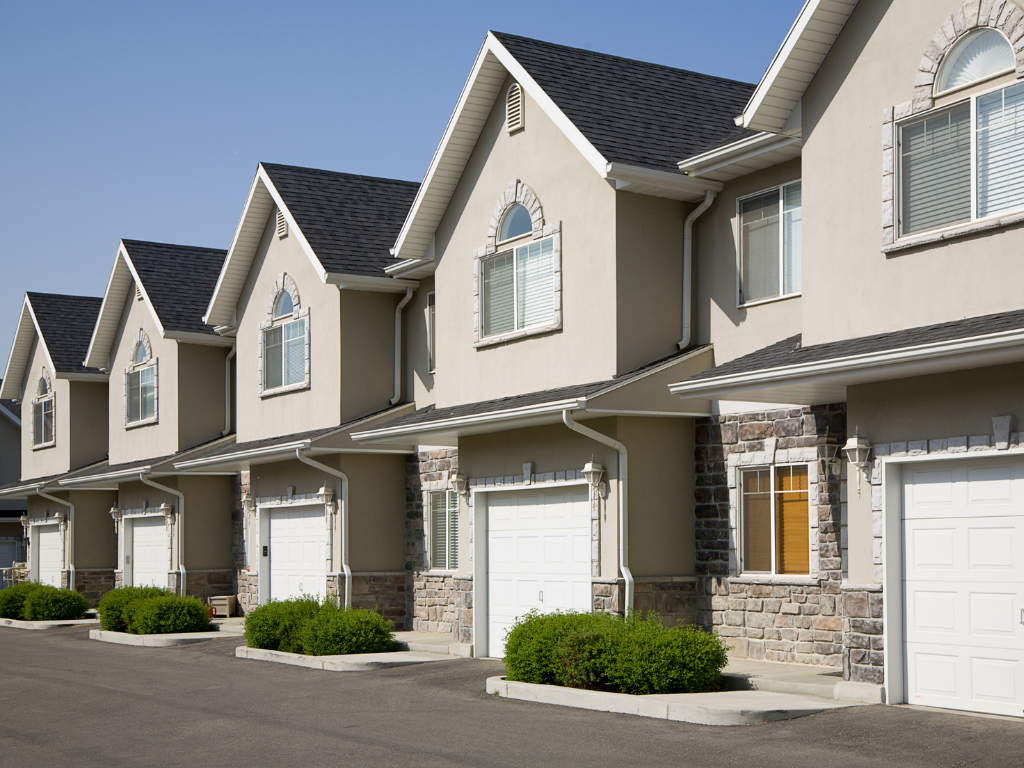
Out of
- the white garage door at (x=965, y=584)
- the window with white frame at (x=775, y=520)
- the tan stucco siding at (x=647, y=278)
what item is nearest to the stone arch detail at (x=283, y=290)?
the tan stucco siding at (x=647, y=278)

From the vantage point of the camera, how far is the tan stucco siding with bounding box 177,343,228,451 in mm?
27391

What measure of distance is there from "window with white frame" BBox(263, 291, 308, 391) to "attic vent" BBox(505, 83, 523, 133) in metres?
6.91

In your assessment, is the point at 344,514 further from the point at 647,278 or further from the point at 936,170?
the point at 936,170

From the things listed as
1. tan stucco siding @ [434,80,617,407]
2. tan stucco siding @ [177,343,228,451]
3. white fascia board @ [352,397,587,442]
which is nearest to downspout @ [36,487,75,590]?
tan stucco siding @ [177,343,228,451]

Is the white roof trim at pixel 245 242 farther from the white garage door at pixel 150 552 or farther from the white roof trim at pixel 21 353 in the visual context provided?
the white roof trim at pixel 21 353

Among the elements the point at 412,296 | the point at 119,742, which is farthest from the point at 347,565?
the point at 119,742

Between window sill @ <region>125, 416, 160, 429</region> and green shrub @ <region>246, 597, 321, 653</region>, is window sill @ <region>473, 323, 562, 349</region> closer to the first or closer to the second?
green shrub @ <region>246, 597, 321, 653</region>

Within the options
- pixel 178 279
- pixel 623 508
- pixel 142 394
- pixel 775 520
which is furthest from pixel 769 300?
pixel 142 394

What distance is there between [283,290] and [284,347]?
1.10m

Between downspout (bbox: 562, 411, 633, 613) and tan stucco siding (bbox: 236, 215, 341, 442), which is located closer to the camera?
downspout (bbox: 562, 411, 633, 613)

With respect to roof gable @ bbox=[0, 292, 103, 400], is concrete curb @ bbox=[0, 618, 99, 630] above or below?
below

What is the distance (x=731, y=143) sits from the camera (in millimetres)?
14820

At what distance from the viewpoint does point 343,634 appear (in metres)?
18.0

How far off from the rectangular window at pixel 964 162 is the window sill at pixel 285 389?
43.6 ft
